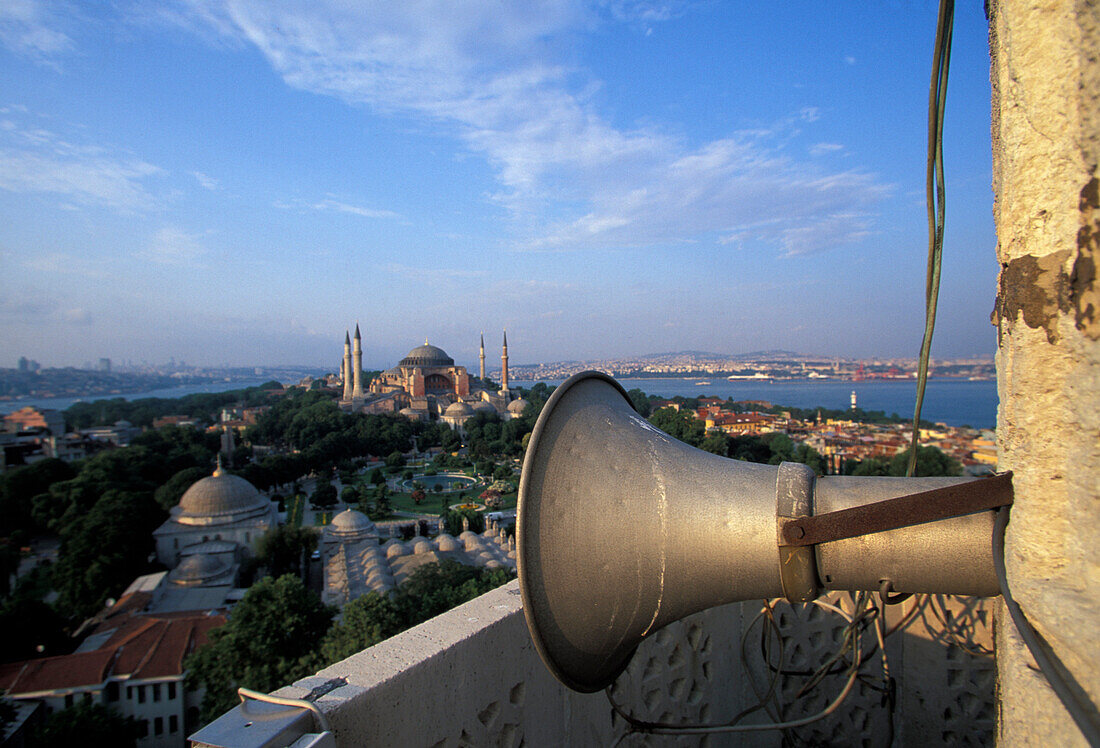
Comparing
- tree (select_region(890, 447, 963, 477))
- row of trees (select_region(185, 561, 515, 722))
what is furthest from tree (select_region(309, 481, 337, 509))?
tree (select_region(890, 447, 963, 477))

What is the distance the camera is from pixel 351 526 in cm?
1666

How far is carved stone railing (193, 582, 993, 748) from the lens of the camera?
1.16 meters

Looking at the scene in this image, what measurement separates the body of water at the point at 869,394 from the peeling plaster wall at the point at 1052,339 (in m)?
43.6

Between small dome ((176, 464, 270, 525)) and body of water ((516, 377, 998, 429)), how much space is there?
3880cm

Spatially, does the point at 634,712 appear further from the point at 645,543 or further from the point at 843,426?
the point at 843,426

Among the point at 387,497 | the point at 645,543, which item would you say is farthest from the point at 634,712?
the point at 387,497

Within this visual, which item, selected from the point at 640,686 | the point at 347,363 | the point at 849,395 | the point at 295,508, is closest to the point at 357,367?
the point at 347,363

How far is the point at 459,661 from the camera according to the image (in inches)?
51.4

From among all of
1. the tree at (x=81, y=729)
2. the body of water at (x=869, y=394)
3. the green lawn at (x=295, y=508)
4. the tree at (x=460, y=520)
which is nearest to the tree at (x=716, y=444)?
the tree at (x=460, y=520)

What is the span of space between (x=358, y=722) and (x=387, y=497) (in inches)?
898

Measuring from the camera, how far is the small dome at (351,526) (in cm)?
1656

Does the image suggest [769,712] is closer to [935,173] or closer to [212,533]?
[935,173]

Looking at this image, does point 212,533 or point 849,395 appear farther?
point 849,395

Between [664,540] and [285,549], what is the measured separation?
1668cm
